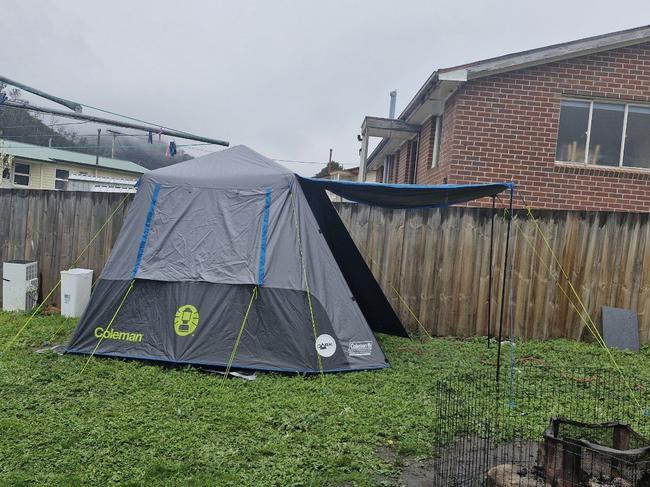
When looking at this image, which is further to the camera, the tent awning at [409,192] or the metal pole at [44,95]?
the metal pole at [44,95]

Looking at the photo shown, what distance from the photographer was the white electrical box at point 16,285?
6914 mm

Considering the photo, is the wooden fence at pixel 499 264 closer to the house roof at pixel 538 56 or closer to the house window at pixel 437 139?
the house roof at pixel 538 56

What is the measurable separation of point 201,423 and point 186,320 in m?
1.52

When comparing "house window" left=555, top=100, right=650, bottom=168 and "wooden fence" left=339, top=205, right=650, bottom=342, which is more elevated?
"house window" left=555, top=100, right=650, bottom=168

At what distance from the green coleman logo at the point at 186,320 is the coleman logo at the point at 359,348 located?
5.19ft

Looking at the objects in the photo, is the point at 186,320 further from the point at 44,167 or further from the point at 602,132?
the point at 44,167

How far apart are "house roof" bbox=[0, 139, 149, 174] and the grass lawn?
1867cm

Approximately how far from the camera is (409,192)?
4938mm

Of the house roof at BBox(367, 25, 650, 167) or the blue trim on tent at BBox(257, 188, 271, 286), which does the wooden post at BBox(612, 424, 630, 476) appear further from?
the house roof at BBox(367, 25, 650, 167)

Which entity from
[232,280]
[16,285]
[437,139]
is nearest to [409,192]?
[232,280]

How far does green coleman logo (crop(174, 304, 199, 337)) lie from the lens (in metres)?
4.94

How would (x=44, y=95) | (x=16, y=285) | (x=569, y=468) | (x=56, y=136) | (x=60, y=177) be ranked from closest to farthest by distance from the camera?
1. (x=569, y=468)
2. (x=16, y=285)
3. (x=44, y=95)
4. (x=60, y=177)
5. (x=56, y=136)

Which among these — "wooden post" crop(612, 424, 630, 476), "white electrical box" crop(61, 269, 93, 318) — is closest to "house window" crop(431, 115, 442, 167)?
"white electrical box" crop(61, 269, 93, 318)

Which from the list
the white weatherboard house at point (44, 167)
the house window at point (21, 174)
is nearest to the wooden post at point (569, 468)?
the white weatherboard house at point (44, 167)
